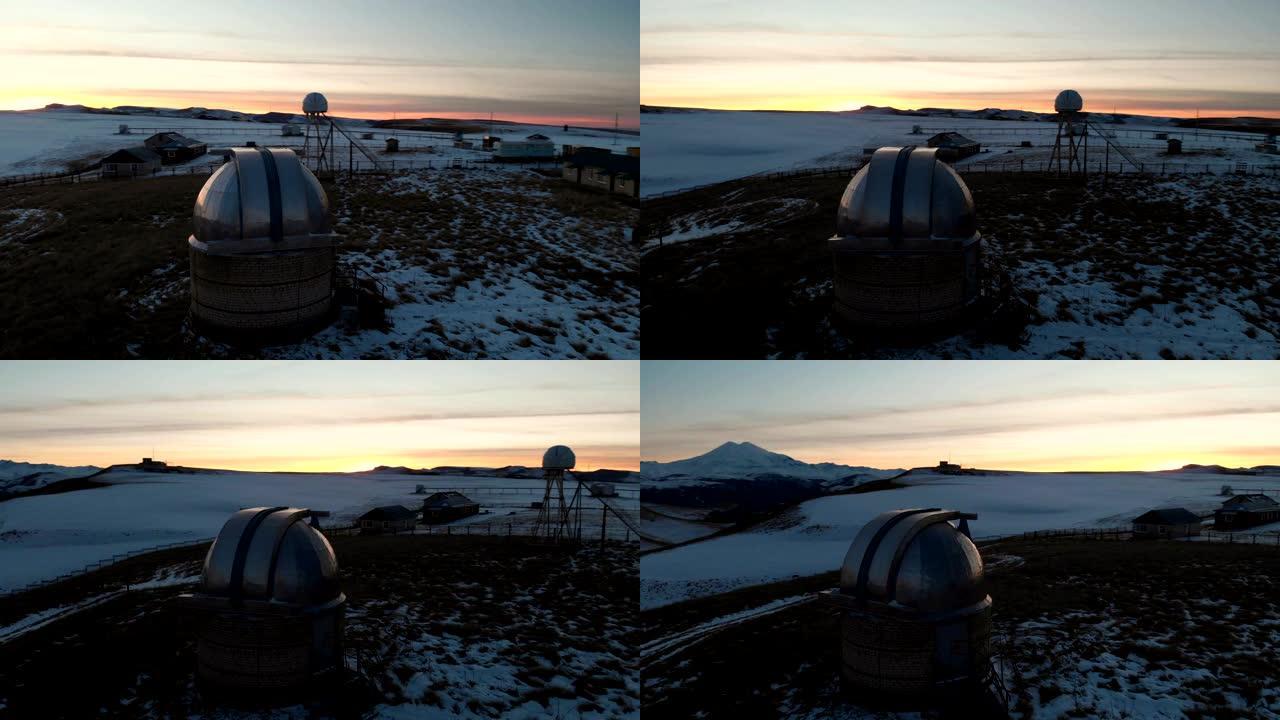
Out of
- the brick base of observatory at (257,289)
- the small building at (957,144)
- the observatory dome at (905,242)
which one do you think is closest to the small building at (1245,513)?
the observatory dome at (905,242)

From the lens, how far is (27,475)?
55.4 metres

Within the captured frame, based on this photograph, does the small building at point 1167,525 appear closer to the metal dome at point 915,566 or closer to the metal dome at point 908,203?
the metal dome at point 908,203

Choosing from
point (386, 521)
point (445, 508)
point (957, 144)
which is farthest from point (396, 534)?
point (957, 144)

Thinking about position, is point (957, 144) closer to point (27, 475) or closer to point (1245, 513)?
point (1245, 513)

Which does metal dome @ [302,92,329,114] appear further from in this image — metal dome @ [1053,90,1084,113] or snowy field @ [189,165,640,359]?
metal dome @ [1053,90,1084,113]

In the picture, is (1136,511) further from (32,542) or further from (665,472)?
(32,542)

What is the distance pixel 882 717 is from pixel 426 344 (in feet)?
52.8

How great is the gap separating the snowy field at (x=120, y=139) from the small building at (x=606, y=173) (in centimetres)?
1299

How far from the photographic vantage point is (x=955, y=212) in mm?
22266

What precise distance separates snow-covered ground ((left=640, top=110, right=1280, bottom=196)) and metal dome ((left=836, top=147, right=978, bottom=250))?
126 ft

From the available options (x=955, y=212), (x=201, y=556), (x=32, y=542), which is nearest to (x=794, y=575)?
(x=955, y=212)

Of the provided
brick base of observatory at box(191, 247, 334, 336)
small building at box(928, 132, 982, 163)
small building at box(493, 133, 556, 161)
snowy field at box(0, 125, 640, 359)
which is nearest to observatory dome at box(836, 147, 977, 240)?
snowy field at box(0, 125, 640, 359)

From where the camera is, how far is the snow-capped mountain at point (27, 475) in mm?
51906

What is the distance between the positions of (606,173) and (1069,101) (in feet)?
85.8
